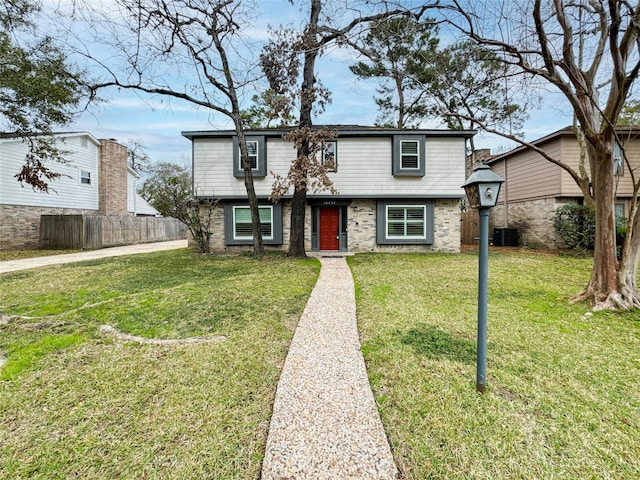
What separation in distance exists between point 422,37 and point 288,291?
1612 cm

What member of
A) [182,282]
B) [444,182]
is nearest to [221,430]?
[182,282]

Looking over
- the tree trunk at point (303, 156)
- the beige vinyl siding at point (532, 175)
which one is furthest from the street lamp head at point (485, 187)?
the beige vinyl siding at point (532, 175)

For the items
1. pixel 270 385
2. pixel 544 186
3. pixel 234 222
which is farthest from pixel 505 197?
pixel 270 385

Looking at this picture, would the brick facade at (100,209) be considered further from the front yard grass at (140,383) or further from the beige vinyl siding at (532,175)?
the beige vinyl siding at (532,175)

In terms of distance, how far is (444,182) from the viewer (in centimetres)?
1301

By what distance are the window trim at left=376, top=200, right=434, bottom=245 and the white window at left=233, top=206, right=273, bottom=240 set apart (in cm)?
472

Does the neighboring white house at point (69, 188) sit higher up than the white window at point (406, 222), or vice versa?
the neighboring white house at point (69, 188)

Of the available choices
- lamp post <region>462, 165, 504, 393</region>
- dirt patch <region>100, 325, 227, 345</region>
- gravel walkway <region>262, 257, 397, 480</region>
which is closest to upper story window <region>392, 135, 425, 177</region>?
gravel walkway <region>262, 257, 397, 480</region>

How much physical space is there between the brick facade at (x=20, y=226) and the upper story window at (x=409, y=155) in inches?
701

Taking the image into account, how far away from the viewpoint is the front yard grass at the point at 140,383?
1.95 m

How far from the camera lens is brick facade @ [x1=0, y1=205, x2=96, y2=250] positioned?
14336 millimetres

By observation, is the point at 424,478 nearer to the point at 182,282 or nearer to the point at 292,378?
the point at 292,378

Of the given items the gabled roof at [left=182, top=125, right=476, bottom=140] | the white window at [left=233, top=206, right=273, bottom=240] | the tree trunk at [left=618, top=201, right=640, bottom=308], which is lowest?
the tree trunk at [left=618, top=201, right=640, bottom=308]

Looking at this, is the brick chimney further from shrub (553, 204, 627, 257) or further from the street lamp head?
shrub (553, 204, 627, 257)
